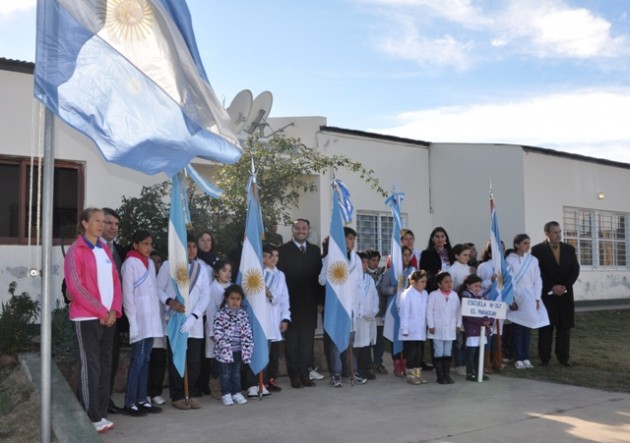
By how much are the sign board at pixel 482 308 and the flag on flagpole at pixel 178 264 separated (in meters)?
3.55

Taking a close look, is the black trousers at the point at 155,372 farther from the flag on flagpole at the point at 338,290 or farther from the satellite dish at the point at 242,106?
the satellite dish at the point at 242,106

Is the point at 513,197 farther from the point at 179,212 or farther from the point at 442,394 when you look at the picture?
the point at 179,212

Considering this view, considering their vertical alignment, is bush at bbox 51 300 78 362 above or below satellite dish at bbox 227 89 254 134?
below

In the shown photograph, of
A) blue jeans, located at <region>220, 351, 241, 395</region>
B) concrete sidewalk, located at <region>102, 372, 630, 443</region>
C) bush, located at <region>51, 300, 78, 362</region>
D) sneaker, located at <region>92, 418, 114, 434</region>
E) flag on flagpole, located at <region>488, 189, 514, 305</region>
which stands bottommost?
concrete sidewalk, located at <region>102, 372, 630, 443</region>

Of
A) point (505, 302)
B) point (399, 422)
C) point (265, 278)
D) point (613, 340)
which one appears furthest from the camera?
point (613, 340)

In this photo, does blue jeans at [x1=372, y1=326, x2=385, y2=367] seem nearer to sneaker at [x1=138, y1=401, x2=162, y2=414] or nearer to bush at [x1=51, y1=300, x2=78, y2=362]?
sneaker at [x1=138, y1=401, x2=162, y2=414]

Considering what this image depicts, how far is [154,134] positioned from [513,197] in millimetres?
14612

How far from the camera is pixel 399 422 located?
6.47 metres

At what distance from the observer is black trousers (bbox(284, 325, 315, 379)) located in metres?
8.34

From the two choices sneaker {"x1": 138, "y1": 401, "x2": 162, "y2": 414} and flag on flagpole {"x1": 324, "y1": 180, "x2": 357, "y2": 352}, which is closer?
sneaker {"x1": 138, "y1": 401, "x2": 162, "y2": 414}

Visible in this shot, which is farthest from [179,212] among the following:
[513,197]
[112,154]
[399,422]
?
[513,197]

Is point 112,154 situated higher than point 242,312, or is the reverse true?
point 112,154

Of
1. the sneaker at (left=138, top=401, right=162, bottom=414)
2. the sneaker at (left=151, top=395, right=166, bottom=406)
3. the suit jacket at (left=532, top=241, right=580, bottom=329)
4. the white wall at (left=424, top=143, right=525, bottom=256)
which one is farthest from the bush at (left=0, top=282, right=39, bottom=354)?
the white wall at (left=424, top=143, right=525, bottom=256)

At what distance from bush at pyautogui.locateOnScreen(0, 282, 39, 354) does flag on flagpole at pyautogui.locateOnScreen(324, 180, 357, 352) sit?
Result: 11.1 feet
